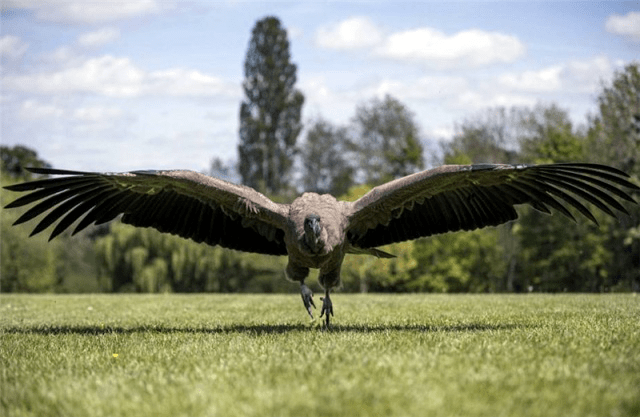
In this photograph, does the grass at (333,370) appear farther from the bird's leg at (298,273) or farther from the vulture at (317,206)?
the vulture at (317,206)

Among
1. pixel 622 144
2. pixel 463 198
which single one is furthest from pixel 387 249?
pixel 463 198

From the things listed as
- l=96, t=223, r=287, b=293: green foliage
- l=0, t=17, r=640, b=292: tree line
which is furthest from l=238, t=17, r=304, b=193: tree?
l=96, t=223, r=287, b=293: green foliage

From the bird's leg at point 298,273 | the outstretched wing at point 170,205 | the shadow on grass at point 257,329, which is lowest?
the shadow on grass at point 257,329

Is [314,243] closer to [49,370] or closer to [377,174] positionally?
[49,370]

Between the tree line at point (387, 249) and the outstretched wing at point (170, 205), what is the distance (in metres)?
26.3

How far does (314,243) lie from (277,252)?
253 centimetres

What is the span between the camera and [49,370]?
656 cm

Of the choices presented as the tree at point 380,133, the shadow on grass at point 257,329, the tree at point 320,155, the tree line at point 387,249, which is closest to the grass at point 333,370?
the shadow on grass at point 257,329

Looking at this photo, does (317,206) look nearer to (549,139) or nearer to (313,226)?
(313,226)

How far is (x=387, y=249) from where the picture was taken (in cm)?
4241

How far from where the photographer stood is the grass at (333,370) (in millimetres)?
4555

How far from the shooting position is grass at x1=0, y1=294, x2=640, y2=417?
4555 mm

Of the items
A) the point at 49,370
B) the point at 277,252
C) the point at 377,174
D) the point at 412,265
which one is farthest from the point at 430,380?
the point at 377,174

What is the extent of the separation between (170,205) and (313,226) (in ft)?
9.88
